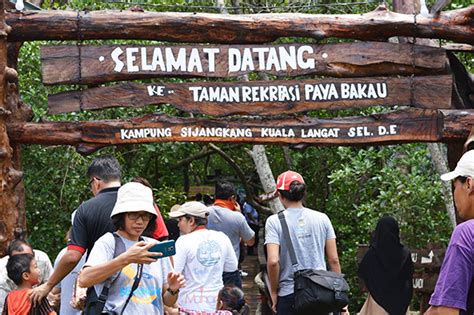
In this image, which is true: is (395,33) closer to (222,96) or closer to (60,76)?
(222,96)

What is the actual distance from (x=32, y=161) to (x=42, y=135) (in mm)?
2941

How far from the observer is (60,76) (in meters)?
9.10

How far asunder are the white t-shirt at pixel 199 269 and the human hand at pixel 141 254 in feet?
8.19

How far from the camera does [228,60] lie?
921 cm

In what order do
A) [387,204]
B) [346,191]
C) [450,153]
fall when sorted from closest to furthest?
[450,153], [387,204], [346,191]

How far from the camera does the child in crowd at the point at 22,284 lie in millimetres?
7219

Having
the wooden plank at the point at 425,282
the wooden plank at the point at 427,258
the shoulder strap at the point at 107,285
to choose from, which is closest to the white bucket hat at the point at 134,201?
the shoulder strap at the point at 107,285

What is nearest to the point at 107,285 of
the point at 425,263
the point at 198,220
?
the point at 198,220

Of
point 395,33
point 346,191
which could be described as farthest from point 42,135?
point 346,191

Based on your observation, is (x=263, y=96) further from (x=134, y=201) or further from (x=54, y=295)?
(x=134, y=201)

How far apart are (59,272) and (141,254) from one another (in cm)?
152

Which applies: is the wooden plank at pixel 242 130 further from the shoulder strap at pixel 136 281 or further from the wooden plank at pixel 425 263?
the shoulder strap at pixel 136 281

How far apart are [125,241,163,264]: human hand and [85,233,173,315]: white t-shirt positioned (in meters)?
0.31

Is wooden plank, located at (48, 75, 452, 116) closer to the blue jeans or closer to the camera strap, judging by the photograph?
the blue jeans
